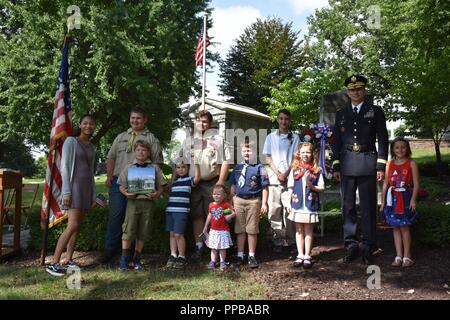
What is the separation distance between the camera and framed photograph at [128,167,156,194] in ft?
17.9

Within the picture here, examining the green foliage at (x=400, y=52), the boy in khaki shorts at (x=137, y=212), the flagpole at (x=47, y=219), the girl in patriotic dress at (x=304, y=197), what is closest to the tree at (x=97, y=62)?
the green foliage at (x=400, y=52)

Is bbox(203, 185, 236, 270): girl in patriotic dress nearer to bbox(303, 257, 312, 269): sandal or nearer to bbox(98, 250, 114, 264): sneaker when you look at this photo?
bbox(303, 257, 312, 269): sandal

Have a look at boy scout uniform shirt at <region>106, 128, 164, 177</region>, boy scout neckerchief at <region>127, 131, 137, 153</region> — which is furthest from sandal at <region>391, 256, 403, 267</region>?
boy scout neckerchief at <region>127, 131, 137, 153</region>

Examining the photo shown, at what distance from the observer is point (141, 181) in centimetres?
546

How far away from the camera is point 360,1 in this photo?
120ft

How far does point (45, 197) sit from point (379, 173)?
14.7 ft

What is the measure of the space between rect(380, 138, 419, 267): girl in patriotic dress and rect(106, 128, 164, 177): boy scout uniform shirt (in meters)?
2.99

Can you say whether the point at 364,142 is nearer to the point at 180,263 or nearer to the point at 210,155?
the point at 210,155

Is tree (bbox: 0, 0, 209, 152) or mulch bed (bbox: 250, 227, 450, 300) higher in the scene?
tree (bbox: 0, 0, 209, 152)

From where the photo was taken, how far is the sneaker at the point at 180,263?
5.50 meters

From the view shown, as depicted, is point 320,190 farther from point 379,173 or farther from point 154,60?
point 154,60

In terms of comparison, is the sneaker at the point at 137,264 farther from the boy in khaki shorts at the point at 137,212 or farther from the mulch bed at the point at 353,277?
the mulch bed at the point at 353,277

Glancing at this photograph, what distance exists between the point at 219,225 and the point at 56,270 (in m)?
2.03
